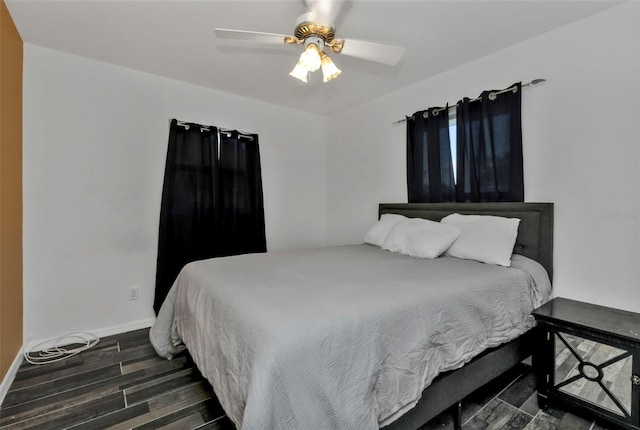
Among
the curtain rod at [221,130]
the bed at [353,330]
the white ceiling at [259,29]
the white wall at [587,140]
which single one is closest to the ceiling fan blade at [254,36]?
the white ceiling at [259,29]

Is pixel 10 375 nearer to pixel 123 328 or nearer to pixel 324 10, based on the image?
pixel 123 328

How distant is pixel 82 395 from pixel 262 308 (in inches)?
57.9

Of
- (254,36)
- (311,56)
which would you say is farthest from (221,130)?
(311,56)

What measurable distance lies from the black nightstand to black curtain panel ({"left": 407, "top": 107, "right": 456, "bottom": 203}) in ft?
4.25

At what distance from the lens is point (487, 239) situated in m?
2.12

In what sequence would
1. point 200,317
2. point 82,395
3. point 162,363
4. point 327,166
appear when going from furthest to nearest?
point 327,166 < point 162,363 < point 82,395 < point 200,317

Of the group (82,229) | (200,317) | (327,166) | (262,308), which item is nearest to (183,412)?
(200,317)

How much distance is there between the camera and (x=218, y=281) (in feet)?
5.39

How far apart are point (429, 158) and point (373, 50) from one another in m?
1.35

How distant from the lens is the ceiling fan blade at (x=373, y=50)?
173 cm

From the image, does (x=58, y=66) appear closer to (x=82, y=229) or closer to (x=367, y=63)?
(x=82, y=229)

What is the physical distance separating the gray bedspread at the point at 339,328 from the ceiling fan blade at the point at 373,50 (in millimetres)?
1329

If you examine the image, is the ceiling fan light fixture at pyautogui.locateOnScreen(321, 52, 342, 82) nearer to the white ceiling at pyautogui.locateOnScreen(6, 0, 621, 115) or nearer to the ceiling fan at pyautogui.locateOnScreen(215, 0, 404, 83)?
the ceiling fan at pyautogui.locateOnScreen(215, 0, 404, 83)

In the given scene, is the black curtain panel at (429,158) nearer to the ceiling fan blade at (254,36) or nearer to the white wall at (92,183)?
the ceiling fan blade at (254,36)
